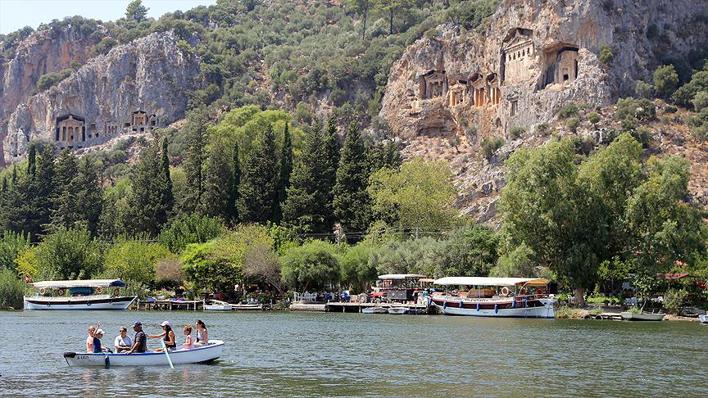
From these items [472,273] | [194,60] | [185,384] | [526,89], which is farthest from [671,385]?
[194,60]

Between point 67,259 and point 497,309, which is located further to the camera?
point 67,259

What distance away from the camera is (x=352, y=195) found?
11556 centimetres

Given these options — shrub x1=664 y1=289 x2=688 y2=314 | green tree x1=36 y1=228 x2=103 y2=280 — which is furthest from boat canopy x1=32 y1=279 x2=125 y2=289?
shrub x1=664 y1=289 x2=688 y2=314

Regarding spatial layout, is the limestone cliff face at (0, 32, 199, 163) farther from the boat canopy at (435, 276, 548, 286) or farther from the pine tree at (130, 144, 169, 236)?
the boat canopy at (435, 276, 548, 286)

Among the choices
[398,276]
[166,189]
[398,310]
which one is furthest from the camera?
[166,189]

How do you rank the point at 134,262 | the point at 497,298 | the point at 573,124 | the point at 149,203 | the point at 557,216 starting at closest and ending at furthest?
the point at 557,216, the point at 497,298, the point at 134,262, the point at 573,124, the point at 149,203

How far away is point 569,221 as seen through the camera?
87562 mm

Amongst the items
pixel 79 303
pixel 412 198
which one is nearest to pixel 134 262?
pixel 79 303

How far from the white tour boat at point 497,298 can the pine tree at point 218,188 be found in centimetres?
3554

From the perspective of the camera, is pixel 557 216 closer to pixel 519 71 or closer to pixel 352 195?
pixel 352 195

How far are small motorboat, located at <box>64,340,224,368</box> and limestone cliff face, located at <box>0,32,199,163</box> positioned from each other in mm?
146676

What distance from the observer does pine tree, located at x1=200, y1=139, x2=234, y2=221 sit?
121875 millimetres

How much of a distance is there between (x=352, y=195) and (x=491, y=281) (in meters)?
29.0

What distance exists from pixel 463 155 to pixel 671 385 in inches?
4040
